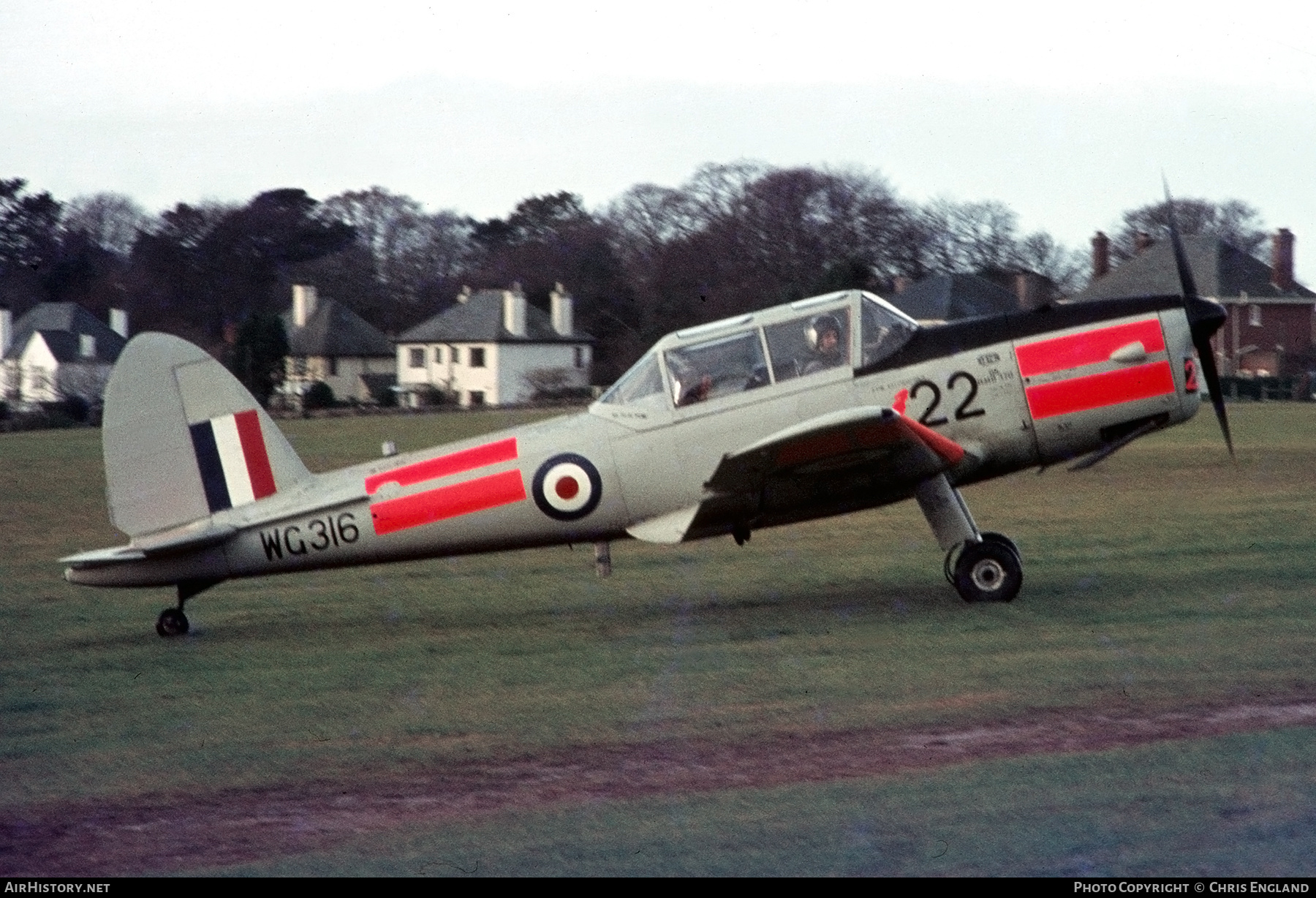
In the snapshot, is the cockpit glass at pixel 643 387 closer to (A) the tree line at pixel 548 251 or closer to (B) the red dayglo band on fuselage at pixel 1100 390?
(B) the red dayglo band on fuselage at pixel 1100 390

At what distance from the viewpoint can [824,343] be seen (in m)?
10.8

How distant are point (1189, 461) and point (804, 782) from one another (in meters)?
22.1

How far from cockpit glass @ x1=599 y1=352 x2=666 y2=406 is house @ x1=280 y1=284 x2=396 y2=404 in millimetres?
40485

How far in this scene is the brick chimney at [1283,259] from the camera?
221 ft

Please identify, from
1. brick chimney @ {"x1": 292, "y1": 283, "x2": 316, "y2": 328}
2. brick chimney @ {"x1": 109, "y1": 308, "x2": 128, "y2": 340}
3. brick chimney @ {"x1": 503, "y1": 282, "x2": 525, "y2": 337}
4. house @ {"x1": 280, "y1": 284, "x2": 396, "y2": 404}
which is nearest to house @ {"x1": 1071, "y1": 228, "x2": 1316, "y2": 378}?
brick chimney @ {"x1": 503, "y1": 282, "x2": 525, "y2": 337}

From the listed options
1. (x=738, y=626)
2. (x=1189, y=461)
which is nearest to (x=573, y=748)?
(x=738, y=626)

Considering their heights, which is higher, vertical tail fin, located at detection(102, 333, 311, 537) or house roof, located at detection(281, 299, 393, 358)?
house roof, located at detection(281, 299, 393, 358)

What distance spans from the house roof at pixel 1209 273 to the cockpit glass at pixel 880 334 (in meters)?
53.0

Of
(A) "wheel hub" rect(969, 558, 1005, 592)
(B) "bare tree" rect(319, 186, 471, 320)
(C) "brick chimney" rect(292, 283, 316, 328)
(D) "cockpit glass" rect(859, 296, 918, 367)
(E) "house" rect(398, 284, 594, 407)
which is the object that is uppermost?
(B) "bare tree" rect(319, 186, 471, 320)

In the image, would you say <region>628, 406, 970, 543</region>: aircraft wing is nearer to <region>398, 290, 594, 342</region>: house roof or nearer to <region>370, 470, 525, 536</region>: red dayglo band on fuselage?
<region>370, 470, 525, 536</region>: red dayglo band on fuselage

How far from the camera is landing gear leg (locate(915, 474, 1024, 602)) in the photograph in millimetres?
10797

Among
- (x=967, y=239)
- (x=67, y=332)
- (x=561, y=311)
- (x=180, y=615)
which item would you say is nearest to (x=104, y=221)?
(x=67, y=332)

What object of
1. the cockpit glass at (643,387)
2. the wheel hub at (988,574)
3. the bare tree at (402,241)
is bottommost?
the wheel hub at (988,574)

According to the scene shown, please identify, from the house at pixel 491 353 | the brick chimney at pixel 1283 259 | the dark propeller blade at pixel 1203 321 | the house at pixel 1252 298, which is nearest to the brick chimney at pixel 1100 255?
the house at pixel 1252 298
